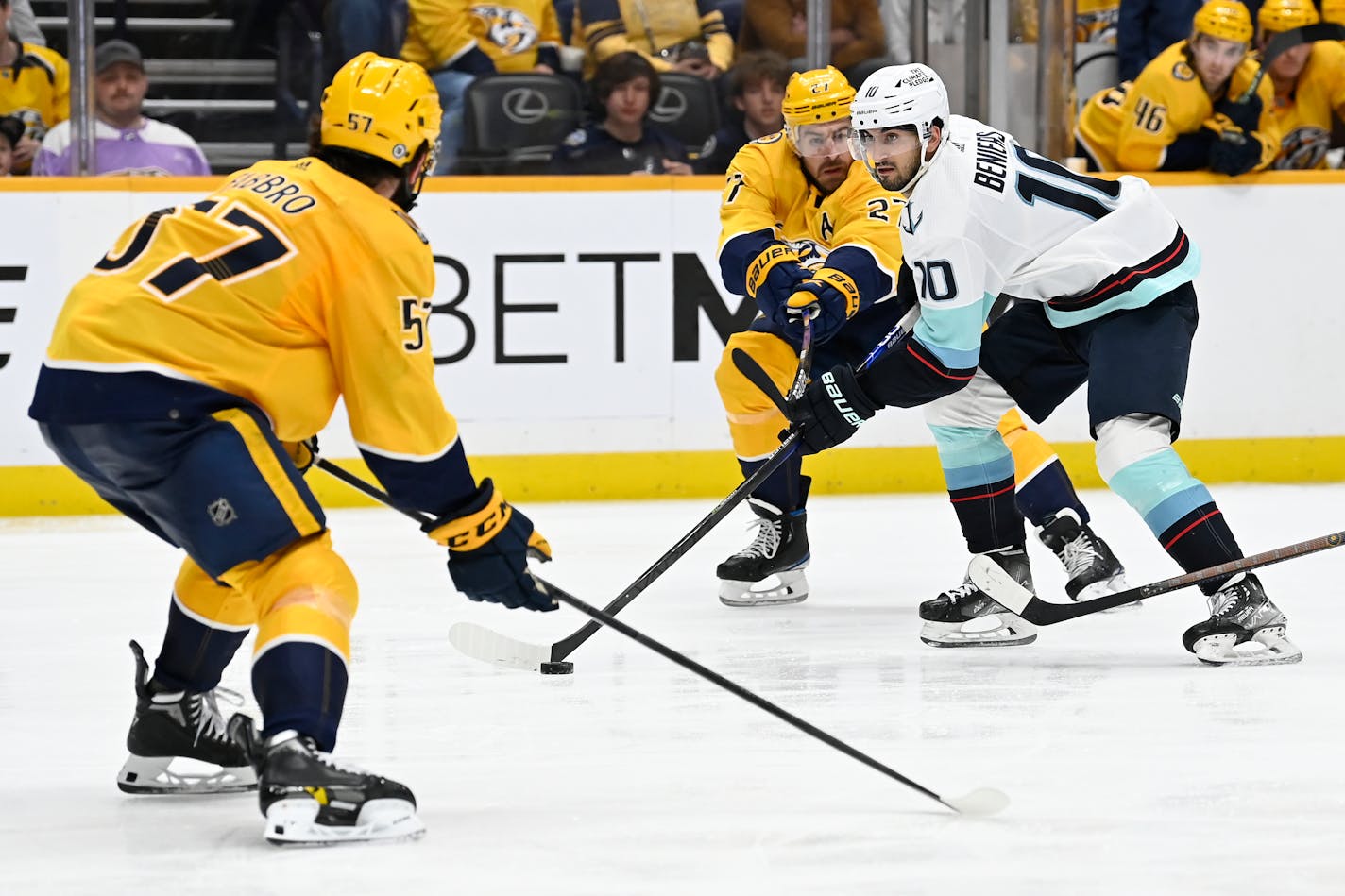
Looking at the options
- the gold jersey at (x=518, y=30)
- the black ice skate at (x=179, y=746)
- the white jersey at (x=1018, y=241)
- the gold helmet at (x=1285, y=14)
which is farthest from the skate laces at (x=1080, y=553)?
the gold helmet at (x=1285, y=14)

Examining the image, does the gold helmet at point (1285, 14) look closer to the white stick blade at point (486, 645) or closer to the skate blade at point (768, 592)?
the skate blade at point (768, 592)

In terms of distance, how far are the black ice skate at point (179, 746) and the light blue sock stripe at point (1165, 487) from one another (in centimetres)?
167

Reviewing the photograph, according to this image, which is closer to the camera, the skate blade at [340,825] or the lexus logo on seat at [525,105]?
the skate blade at [340,825]

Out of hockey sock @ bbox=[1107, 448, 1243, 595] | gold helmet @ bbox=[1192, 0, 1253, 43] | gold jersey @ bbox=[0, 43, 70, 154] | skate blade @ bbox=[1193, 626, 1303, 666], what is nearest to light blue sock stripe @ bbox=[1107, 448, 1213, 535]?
hockey sock @ bbox=[1107, 448, 1243, 595]

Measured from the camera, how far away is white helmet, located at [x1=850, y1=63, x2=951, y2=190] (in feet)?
11.0

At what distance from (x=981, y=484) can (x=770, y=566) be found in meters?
0.64

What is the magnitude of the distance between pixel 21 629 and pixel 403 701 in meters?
1.11

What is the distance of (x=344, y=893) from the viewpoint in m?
2.17

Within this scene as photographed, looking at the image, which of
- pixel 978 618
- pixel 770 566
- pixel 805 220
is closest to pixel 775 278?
pixel 805 220

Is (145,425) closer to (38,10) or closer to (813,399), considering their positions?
(813,399)

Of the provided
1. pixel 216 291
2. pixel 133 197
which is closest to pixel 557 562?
pixel 133 197

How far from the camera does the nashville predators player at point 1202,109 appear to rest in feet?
19.2

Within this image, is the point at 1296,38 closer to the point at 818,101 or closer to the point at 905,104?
the point at 818,101

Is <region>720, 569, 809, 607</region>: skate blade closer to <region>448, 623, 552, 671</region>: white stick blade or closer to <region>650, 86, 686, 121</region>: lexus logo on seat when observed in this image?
<region>448, 623, 552, 671</region>: white stick blade
